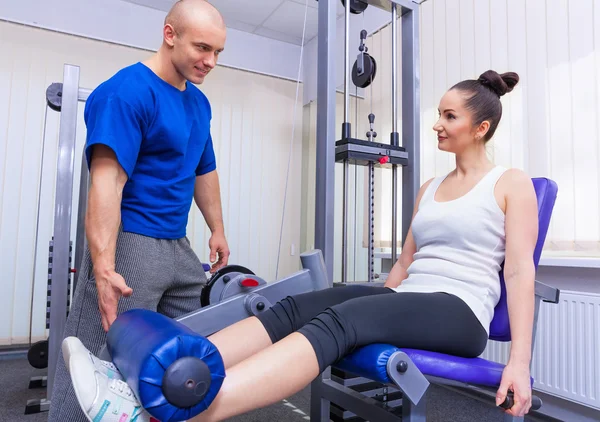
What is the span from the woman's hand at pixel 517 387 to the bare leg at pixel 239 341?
0.51 metres

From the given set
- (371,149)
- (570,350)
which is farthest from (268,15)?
(570,350)

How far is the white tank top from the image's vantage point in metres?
1.13

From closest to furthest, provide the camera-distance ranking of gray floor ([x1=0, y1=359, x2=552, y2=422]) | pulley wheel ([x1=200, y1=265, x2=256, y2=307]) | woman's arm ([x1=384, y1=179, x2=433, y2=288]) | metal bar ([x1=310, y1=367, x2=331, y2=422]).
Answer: pulley wheel ([x1=200, y1=265, x2=256, y2=307]) → woman's arm ([x1=384, y1=179, x2=433, y2=288]) → metal bar ([x1=310, y1=367, x2=331, y2=422]) → gray floor ([x1=0, y1=359, x2=552, y2=422])

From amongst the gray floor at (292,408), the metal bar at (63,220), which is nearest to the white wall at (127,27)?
the metal bar at (63,220)

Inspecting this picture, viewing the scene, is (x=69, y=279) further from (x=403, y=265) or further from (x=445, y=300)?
(x=445, y=300)

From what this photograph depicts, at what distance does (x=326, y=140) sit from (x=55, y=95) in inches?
53.5

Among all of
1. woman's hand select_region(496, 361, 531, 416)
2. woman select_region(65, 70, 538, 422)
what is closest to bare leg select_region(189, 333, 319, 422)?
woman select_region(65, 70, 538, 422)

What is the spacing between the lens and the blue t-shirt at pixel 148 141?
0.99 meters

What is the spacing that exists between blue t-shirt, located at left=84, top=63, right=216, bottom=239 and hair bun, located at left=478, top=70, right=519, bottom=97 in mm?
826

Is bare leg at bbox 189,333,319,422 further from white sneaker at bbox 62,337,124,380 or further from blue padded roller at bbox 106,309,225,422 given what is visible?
white sneaker at bbox 62,337,124,380

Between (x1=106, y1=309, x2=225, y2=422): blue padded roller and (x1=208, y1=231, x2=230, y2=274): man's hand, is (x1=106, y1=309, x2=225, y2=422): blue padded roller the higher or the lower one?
the lower one

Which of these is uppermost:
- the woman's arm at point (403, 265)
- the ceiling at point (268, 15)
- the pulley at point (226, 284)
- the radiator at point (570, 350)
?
the ceiling at point (268, 15)

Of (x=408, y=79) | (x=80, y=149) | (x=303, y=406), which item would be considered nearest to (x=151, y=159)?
(x=408, y=79)

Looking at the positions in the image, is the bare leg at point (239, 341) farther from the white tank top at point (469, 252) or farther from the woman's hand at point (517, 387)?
the woman's hand at point (517, 387)
